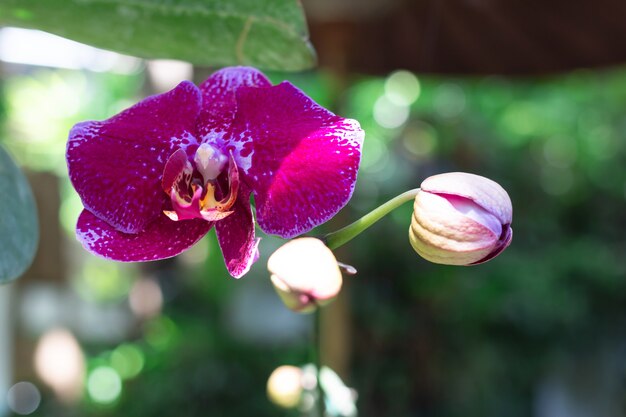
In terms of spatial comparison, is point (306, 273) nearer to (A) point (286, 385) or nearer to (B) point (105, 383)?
(A) point (286, 385)

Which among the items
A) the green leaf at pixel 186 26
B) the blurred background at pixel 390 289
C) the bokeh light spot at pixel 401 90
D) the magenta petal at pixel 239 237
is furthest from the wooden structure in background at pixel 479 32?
the bokeh light spot at pixel 401 90

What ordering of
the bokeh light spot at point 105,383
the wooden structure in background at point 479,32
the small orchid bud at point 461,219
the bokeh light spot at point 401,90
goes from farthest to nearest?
the bokeh light spot at point 401,90, the bokeh light spot at point 105,383, the wooden structure in background at point 479,32, the small orchid bud at point 461,219

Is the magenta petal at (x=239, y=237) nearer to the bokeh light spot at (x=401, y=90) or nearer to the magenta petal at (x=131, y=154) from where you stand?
the magenta petal at (x=131, y=154)

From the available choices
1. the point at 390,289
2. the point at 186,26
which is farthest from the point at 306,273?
the point at 390,289

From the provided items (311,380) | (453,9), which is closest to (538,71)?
(453,9)

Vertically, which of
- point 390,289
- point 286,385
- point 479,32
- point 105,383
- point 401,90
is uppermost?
point 286,385

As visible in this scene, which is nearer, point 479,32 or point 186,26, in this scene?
point 186,26
